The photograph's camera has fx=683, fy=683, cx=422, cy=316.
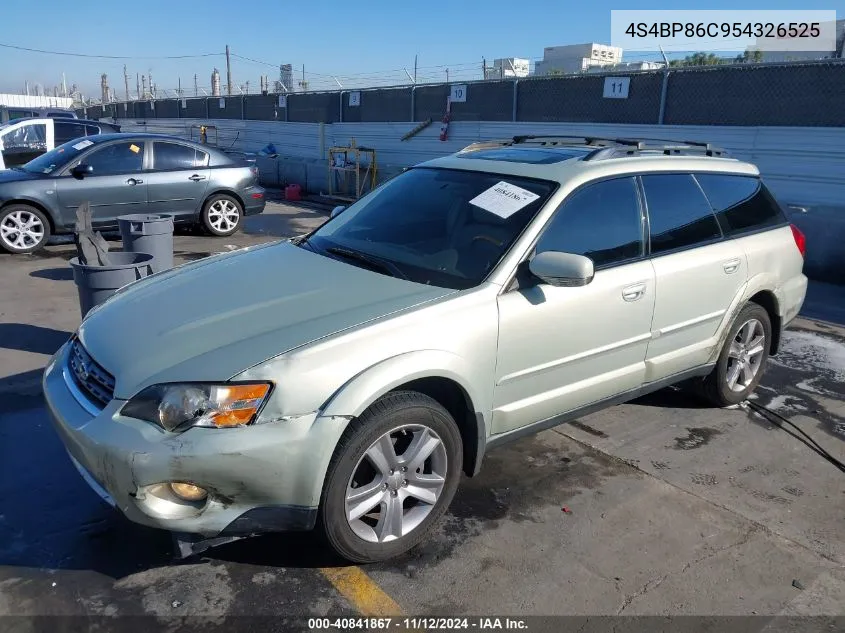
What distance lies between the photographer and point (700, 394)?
15.9ft

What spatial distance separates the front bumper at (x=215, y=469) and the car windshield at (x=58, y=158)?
26.1 ft

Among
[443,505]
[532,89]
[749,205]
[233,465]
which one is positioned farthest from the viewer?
[532,89]

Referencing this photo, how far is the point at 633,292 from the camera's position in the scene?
374 centimetres

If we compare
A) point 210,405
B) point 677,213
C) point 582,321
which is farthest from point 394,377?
point 677,213

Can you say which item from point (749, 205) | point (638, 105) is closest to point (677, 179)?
point (749, 205)

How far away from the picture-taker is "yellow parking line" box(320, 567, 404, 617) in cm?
274

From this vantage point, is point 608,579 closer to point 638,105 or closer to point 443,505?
point 443,505

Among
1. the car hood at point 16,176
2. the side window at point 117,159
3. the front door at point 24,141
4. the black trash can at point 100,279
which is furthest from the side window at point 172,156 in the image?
the black trash can at point 100,279

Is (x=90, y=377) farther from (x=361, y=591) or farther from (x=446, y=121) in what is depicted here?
(x=446, y=121)

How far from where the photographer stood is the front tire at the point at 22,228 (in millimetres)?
9102

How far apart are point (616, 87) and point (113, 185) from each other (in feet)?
28.5

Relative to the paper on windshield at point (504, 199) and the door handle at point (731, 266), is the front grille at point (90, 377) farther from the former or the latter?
the door handle at point (731, 266)

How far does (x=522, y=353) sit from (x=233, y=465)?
4.78 ft

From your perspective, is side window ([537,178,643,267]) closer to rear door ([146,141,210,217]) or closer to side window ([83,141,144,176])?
rear door ([146,141,210,217])
